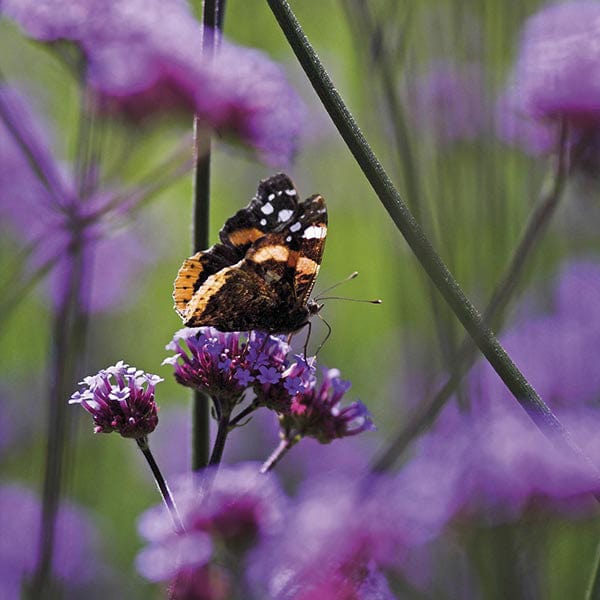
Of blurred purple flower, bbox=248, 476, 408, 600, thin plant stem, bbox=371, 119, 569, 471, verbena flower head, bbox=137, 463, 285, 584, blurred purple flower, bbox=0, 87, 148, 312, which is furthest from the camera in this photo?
blurred purple flower, bbox=0, 87, 148, 312

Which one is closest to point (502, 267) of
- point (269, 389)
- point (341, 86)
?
point (269, 389)

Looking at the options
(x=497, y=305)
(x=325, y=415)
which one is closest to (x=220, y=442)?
(x=325, y=415)

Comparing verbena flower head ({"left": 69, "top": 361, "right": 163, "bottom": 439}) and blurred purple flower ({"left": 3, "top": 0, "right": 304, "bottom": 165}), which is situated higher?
blurred purple flower ({"left": 3, "top": 0, "right": 304, "bottom": 165})

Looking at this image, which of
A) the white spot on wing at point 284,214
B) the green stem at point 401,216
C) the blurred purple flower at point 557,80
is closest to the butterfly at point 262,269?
the white spot on wing at point 284,214

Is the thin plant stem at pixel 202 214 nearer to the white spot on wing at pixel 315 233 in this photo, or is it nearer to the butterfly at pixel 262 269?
Result: the butterfly at pixel 262 269

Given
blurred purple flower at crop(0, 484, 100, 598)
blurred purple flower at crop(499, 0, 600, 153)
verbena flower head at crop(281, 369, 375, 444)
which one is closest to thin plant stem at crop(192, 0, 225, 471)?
verbena flower head at crop(281, 369, 375, 444)

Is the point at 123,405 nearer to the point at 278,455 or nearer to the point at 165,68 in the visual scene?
the point at 278,455

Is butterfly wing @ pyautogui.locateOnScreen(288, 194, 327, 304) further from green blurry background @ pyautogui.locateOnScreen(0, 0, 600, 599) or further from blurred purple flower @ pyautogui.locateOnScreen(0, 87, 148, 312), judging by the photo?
blurred purple flower @ pyautogui.locateOnScreen(0, 87, 148, 312)
